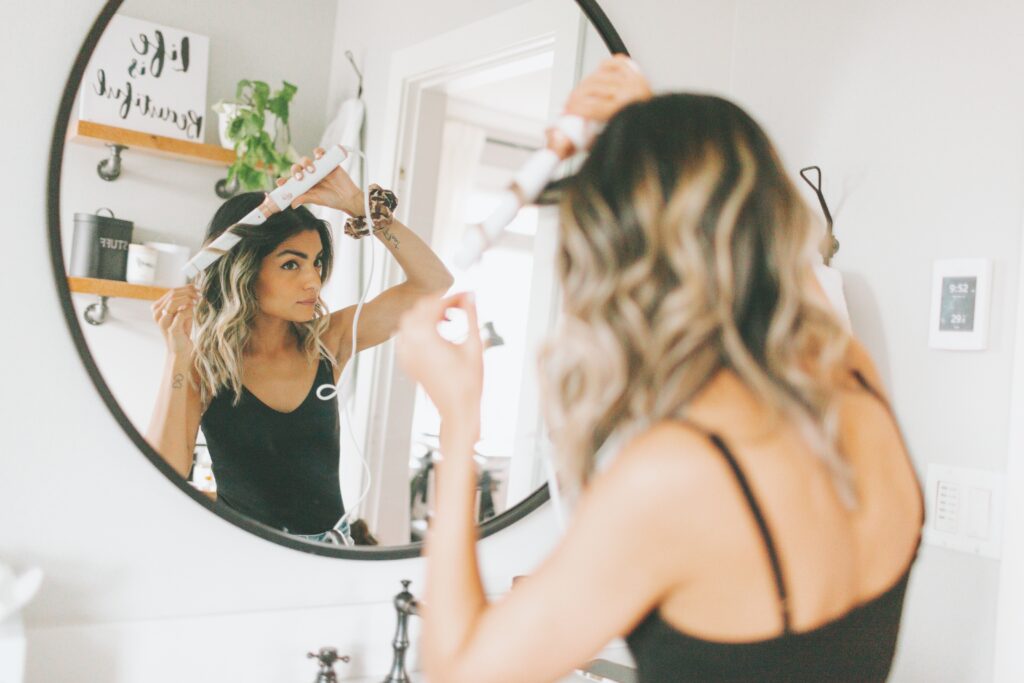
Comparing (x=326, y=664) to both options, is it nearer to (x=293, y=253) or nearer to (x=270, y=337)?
(x=270, y=337)

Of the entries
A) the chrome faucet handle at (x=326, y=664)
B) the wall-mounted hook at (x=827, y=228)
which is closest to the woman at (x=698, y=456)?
the chrome faucet handle at (x=326, y=664)

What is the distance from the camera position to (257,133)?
1.11 metres

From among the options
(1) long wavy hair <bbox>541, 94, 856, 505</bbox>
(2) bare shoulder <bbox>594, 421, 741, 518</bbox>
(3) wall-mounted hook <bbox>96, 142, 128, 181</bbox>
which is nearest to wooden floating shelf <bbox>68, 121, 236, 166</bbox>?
(3) wall-mounted hook <bbox>96, 142, 128, 181</bbox>

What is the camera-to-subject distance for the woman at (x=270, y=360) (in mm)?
1069

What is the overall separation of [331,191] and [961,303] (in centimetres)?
93

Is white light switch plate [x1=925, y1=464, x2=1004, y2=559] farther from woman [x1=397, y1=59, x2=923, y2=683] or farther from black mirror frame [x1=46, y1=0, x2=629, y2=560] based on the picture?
black mirror frame [x1=46, y1=0, x2=629, y2=560]

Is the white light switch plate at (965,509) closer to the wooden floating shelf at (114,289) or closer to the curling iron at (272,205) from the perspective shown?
the curling iron at (272,205)

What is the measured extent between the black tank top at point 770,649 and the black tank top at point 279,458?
0.60m

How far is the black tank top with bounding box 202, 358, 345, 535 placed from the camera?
43.3 inches

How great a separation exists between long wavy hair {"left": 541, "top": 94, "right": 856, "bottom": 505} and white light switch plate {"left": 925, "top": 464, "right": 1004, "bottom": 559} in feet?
2.14

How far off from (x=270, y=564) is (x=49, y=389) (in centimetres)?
37

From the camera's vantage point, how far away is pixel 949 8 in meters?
1.30

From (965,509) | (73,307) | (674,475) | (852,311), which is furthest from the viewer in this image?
(852,311)

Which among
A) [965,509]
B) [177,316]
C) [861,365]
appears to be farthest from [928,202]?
[177,316]
